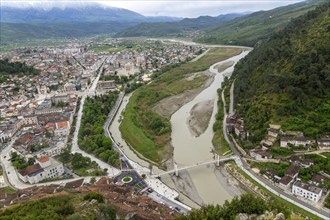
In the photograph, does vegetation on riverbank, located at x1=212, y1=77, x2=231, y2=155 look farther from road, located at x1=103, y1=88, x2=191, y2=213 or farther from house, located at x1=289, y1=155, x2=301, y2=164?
road, located at x1=103, y1=88, x2=191, y2=213

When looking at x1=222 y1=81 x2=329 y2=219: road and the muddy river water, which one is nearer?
x1=222 y1=81 x2=329 y2=219: road

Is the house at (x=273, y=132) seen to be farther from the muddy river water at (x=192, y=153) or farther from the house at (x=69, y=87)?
the house at (x=69, y=87)

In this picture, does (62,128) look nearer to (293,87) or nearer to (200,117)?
(200,117)

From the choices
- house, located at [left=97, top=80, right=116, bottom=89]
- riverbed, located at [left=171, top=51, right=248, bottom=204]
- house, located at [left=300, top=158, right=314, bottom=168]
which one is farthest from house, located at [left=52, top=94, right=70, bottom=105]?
house, located at [left=300, top=158, right=314, bottom=168]

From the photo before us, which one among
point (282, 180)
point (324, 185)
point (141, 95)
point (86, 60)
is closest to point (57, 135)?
point (141, 95)

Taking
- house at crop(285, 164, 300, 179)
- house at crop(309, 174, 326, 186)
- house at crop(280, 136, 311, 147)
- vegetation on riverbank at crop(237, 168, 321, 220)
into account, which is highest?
house at crop(280, 136, 311, 147)

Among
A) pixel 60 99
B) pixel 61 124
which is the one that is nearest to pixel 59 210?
pixel 61 124
